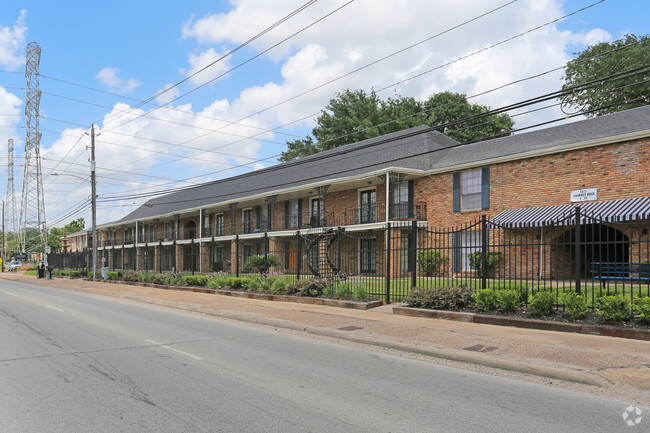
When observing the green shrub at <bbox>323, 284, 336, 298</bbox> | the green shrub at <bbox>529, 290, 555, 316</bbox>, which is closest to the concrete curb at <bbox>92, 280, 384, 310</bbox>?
the green shrub at <bbox>323, 284, 336, 298</bbox>

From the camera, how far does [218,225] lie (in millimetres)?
41594

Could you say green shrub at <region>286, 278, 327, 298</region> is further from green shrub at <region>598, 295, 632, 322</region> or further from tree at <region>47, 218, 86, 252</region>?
tree at <region>47, 218, 86, 252</region>

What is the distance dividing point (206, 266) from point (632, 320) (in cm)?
3682

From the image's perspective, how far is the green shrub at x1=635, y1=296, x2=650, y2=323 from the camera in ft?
29.0

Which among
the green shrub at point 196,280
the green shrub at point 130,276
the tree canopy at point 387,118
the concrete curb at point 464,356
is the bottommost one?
the green shrub at point 130,276

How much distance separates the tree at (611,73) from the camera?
103ft

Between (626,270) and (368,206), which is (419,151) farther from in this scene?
(626,270)

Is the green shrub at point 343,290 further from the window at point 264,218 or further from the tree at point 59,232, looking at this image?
the tree at point 59,232

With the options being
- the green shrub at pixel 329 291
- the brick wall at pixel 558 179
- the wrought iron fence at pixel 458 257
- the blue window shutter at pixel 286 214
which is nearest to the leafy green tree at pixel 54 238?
the wrought iron fence at pixel 458 257

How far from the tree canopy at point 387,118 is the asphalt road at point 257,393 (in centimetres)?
3360

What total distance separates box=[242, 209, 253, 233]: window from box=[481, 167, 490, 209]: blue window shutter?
19678 mm

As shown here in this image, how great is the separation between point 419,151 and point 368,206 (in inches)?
165

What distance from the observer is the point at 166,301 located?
17.7 meters

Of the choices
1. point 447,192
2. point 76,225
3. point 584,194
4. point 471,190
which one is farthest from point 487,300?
point 76,225
